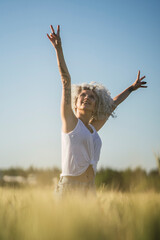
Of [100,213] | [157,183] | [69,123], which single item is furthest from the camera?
[69,123]

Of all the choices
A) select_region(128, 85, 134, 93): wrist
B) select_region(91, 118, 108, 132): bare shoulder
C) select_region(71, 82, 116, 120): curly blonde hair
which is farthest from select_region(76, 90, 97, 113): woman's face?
select_region(128, 85, 134, 93): wrist

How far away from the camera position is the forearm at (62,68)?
2.95m

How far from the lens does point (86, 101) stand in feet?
11.6

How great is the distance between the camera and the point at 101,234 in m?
1.08

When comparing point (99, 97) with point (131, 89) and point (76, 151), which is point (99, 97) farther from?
point (76, 151)

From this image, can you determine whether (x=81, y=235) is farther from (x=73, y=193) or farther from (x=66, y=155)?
(x=66, y=155)

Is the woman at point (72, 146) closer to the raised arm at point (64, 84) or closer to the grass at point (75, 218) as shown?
the raised arm at point (64, 84)

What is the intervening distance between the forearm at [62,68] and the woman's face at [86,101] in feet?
1.60

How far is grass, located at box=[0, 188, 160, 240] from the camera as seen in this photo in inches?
41.9

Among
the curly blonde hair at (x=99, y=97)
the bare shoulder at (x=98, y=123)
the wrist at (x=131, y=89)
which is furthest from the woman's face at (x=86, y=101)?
the wrist at (x=131, y=89)

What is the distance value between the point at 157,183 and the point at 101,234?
82 centimetres

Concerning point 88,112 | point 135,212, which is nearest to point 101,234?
point 135,212

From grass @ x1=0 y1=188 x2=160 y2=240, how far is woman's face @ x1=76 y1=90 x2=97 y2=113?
2.00 meters

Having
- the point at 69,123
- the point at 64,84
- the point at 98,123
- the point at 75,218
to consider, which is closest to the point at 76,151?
the point at 69,123
